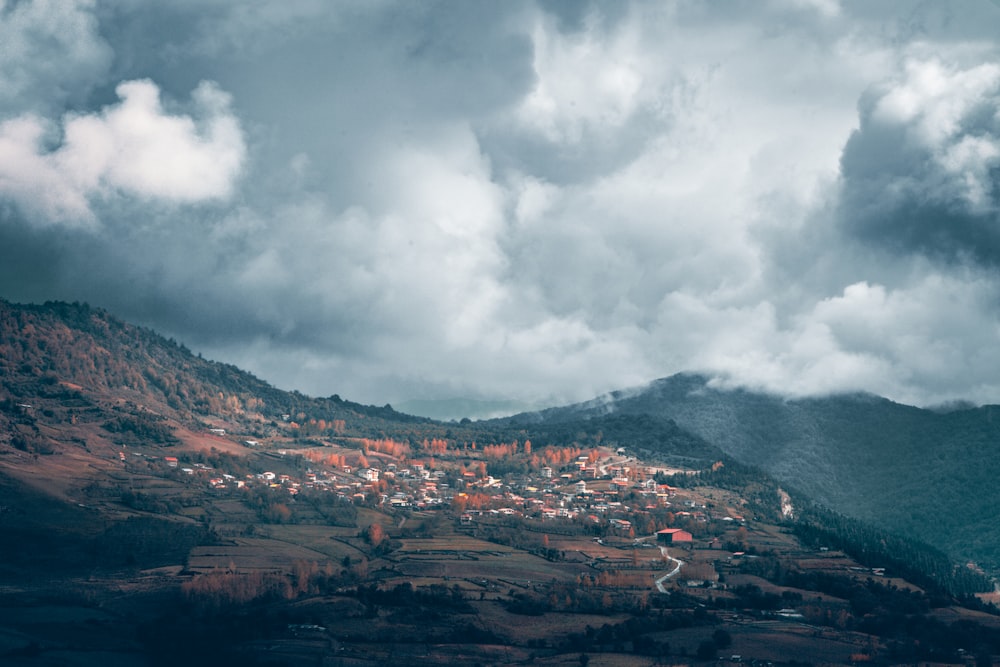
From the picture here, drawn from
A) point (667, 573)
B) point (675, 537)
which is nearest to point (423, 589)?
point (667, 573)

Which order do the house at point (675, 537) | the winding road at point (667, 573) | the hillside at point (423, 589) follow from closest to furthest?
the hillside at point (423, 589)
the winding road at point (667, 573)
the house at point (675, 537)

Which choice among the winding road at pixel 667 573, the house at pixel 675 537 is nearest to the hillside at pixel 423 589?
the house at pixel 675 537

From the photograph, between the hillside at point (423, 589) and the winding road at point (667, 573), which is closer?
the hillside at point (423, 589)

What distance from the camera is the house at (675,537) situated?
610ft

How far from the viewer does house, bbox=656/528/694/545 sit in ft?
610

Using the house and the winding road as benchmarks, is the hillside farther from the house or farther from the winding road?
the winding road

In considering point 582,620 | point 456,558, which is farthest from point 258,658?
point 456,558

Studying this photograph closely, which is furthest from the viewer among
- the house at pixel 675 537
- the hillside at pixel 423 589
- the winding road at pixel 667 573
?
the house at pixel 675 537

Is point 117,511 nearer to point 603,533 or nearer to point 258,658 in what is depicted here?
point 258,658

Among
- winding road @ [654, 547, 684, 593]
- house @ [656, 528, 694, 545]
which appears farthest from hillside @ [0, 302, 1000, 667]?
winding road @ [654, 547, 684, 593]

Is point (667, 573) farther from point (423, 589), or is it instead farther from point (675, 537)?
point (423, 589)

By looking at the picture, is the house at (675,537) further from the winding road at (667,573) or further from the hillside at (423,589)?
the winding road at (667,573)

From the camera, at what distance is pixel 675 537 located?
187m

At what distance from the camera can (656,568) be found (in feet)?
537
